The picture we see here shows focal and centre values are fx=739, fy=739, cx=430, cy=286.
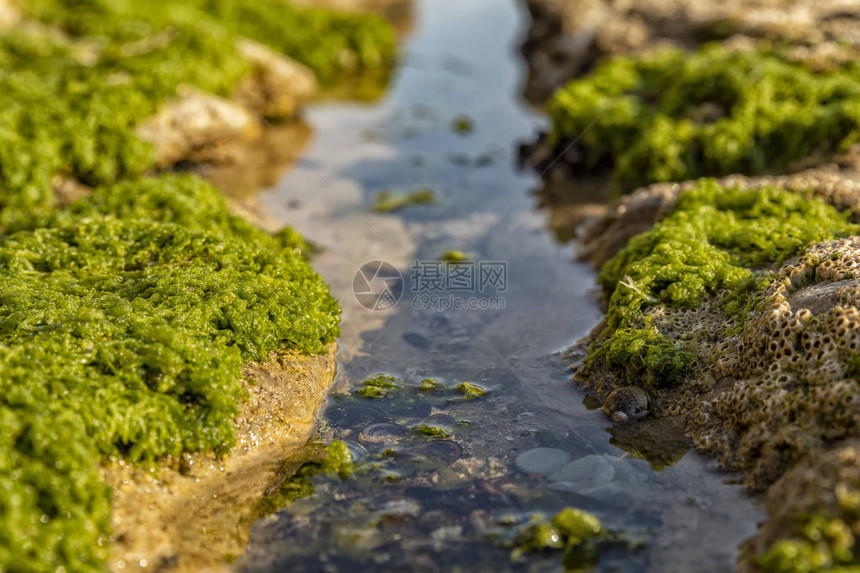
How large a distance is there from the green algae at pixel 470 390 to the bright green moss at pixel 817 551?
110 inches

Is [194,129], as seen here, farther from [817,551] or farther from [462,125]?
[817,551]

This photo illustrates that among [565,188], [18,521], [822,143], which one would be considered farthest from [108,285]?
[822,143]

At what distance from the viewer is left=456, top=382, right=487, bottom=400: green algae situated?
645cm

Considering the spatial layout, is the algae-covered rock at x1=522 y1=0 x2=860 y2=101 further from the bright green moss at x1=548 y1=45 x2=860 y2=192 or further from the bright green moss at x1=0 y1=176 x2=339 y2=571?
the bright green moss at x1=0 y1=176 x2=339 y2=571

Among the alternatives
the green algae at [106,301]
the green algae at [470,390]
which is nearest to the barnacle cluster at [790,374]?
the green algae at [470,390]

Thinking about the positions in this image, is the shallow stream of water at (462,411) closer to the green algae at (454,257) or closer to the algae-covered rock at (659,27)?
the green algae at (454,257)

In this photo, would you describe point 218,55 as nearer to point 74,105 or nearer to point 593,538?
point 74,105

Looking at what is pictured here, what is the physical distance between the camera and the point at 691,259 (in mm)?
6879

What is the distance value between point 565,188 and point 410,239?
2.90 metres

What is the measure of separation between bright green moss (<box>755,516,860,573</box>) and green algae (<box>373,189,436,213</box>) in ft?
23.9

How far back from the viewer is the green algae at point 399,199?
34.7 ft

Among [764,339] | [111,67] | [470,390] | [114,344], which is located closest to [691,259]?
[764,339]

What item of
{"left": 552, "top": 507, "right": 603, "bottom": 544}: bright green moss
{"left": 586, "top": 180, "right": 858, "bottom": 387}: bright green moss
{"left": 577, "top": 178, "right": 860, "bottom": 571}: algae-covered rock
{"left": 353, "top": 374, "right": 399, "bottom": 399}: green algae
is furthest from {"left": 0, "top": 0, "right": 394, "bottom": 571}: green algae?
{"left": 577, "top": 178, "right": 860, "bottom": 571}: algae-covered rock

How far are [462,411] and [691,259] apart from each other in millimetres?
2606
